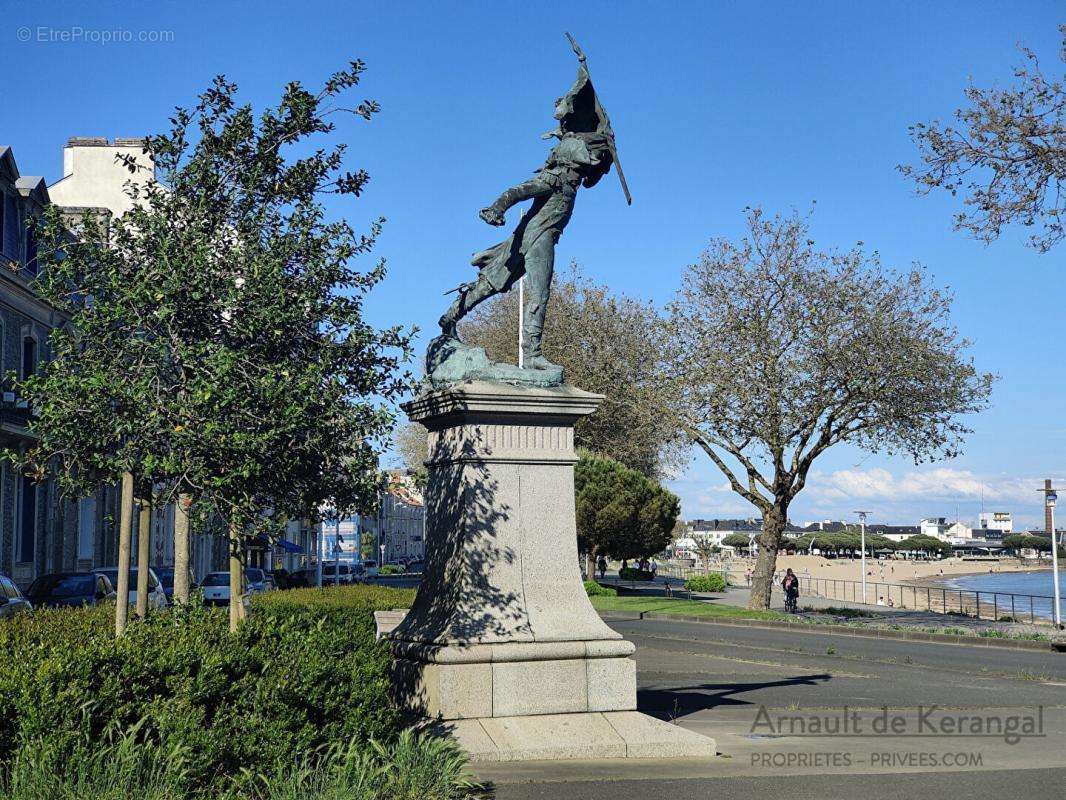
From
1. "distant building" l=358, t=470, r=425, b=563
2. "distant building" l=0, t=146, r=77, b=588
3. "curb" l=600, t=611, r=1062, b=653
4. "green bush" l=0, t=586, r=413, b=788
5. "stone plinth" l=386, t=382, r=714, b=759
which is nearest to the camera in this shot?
"green bush" l=0, t=586, r=413, b=788

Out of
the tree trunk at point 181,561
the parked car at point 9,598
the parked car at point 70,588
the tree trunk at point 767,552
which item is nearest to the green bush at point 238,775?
the tree trunk at point 181,561

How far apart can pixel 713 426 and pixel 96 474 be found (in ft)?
78.7

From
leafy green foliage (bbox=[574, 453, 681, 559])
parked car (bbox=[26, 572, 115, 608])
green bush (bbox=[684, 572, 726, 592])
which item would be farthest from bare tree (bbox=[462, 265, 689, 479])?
parked car (bbox=[26, 572, 115, 608])

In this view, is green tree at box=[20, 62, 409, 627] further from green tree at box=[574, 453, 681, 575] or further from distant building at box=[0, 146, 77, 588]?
green tree at box=[574, 453, 681, 575]

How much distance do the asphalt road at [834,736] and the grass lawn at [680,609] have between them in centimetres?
1111

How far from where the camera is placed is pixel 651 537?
51.0 metres

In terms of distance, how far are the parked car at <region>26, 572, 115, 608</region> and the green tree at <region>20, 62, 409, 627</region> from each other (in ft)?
40.1

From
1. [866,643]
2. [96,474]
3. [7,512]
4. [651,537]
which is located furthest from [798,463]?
[96,474]

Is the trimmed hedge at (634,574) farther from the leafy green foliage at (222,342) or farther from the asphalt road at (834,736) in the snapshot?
the leafy green foliage at (222,342)

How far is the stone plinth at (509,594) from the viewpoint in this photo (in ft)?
27.0

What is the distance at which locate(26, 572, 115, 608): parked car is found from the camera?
2139cm

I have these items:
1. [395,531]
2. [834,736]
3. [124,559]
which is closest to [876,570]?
[395,531]

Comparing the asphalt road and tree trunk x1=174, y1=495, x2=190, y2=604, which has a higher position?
tree trunk x1=174, y1=495, x2=190, y2=604

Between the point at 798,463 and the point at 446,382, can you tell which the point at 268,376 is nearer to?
the point at 446,382
